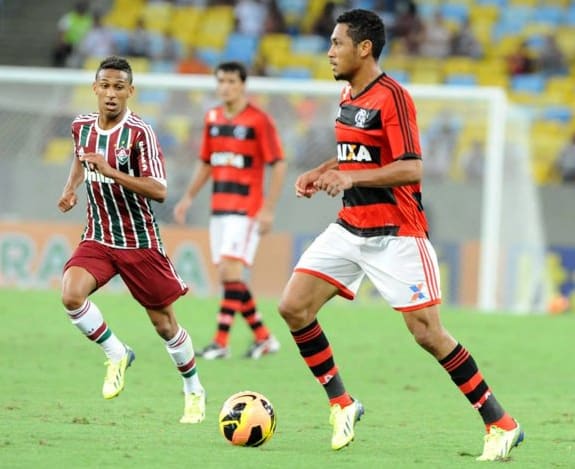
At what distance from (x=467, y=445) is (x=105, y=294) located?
10592mm

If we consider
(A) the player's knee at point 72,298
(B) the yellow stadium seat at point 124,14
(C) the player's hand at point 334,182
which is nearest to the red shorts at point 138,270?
(A) the player's knee at point 72,298

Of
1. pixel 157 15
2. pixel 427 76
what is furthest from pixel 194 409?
pixel 157 15

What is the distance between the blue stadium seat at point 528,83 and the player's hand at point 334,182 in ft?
56.6

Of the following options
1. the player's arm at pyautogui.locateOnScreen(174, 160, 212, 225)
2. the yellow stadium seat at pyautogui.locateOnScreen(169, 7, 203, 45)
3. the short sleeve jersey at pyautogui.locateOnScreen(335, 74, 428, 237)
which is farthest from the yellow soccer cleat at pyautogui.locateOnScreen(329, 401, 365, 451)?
the yellow stadium seat at pyautogui.locateOnScreen(169, 7, 203, 45)

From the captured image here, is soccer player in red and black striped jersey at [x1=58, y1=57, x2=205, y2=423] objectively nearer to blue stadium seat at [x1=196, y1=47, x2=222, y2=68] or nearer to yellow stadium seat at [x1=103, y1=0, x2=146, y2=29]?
blue stadium seat at [x1=196, y1=47, x2=222, y2=68]

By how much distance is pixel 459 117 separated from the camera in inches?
722

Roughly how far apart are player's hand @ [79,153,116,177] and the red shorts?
70cm

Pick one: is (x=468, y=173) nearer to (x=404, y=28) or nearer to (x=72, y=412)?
(x=404, y=28)

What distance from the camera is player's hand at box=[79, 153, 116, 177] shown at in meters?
7.38

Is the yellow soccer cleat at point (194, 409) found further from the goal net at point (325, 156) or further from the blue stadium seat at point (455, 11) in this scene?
the blue stadium seat at point (455, 11)

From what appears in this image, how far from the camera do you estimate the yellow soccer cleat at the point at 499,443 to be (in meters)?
6.86

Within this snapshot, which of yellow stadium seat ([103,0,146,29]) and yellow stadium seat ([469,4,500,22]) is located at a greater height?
yellow stadium seat ([469,4,500,22])

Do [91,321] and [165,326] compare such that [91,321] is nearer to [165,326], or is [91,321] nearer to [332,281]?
[165,326]

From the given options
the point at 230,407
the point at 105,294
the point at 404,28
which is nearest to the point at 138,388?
the point at 230,407
